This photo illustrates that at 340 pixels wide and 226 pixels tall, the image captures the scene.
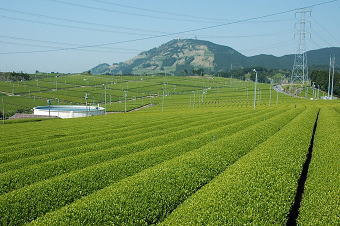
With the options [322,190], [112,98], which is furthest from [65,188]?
[112,98]

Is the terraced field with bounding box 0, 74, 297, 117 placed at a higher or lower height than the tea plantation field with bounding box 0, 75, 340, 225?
lower

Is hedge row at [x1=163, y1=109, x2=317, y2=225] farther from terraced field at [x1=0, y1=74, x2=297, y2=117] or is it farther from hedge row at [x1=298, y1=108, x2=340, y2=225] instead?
terraced field at [x1=0, y1=74, x2=297, y2=117]

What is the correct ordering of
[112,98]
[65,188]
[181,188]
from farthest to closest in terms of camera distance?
[112,98], [65,188], [181,188]

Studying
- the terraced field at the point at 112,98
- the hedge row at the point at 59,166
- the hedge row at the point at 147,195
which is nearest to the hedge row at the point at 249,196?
the hedge row at the point at 147,195

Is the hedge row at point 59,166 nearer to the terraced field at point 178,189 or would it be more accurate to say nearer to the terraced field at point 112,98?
the terraced field at point 178,189

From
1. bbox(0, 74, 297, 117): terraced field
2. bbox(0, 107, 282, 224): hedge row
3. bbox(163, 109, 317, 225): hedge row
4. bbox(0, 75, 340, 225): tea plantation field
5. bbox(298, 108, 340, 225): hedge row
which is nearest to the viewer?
bbox(163, 109, 317, 225): hedge row

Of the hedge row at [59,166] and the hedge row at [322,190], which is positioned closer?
the hedge row at [322,190]

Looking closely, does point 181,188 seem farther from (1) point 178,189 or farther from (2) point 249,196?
(2) point 249,196

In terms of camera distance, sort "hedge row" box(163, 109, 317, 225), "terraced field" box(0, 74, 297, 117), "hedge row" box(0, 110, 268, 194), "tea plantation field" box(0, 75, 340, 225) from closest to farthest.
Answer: "hedge row" box(163, 109, 317, 225) → "tea plantation field" box(0, 75, 340, 225) → "hedge row" box(0, 110, 268, 194) → "terraced field" box(0, 74, 297, 117)

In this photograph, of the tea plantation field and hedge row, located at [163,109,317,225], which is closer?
hedge row, located at [163,109,317,225]

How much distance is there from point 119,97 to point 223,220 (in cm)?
16564

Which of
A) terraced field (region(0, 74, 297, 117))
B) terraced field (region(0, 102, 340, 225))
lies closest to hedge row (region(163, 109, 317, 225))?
terraced field (region(0, 102, 340, 225))

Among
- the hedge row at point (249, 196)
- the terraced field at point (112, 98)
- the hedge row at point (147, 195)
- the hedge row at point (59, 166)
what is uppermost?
the hedge row at point (249, 196)

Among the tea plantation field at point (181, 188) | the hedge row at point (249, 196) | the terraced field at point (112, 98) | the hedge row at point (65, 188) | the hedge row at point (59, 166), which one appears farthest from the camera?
the terraced field at point (112, 98)
